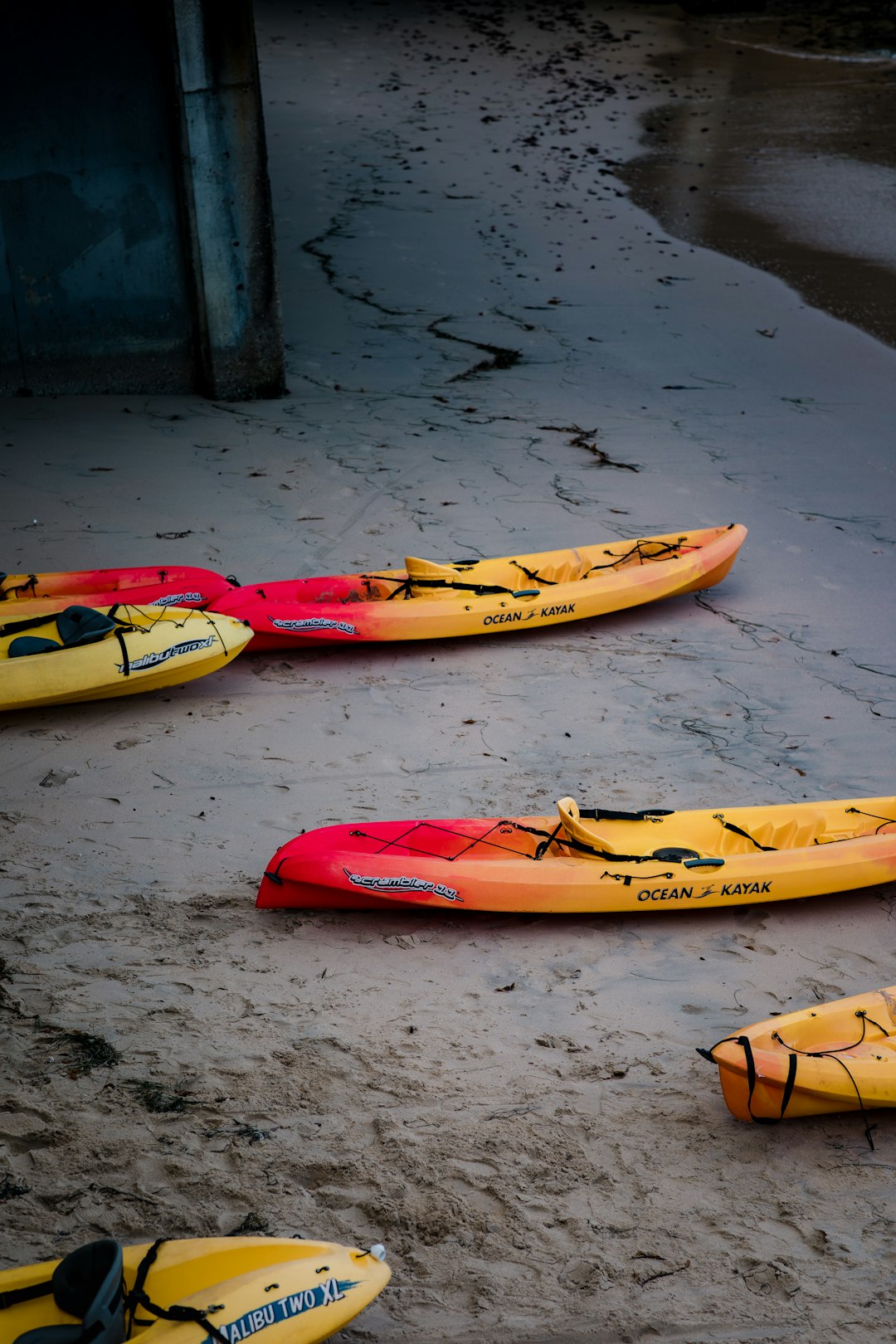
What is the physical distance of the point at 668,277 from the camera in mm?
9930

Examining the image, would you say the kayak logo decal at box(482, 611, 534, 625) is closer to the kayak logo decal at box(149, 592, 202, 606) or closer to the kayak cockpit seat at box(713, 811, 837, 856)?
the kayak logo decal at box(149, 592, 202, 606)

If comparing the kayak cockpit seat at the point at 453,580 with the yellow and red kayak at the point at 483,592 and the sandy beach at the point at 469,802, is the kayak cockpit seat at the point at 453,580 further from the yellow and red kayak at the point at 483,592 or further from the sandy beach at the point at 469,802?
the sandy beach at the point at 469,802

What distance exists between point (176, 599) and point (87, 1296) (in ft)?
11.0

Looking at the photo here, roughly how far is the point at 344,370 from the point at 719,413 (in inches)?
106

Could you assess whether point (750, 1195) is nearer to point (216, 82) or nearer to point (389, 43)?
point (216, 82)

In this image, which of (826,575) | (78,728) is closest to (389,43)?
(826,575)

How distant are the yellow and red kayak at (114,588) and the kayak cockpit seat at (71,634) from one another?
Answer: 12.8 inches

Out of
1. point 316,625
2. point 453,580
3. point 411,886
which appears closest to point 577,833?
point 411,886

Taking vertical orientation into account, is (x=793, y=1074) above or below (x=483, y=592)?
below

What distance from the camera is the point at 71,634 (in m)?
4.73

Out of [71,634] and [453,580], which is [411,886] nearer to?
[71,634]

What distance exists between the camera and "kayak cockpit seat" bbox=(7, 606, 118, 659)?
15.4 ft

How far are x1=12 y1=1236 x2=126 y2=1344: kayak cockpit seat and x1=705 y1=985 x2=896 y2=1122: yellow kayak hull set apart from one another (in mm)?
1582

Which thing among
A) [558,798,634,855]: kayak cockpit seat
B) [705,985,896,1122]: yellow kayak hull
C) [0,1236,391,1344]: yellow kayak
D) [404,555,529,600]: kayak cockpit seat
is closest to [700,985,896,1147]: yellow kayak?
[705,985,896,1122]: yellow kayak hull
